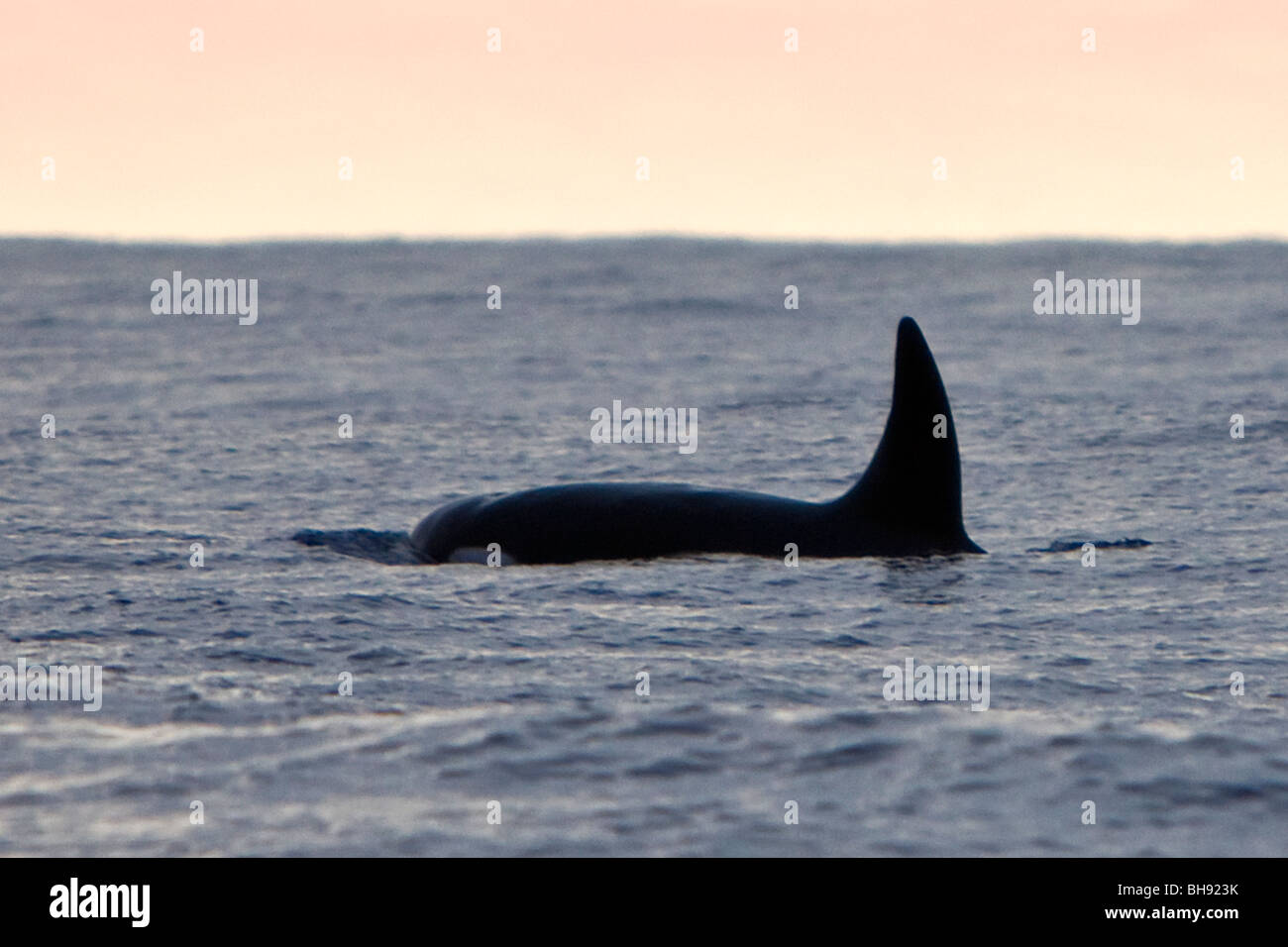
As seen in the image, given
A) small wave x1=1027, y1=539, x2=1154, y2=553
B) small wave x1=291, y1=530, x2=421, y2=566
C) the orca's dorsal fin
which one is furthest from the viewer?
small wave x1=1027, y1=539, x2=1154, y2=553

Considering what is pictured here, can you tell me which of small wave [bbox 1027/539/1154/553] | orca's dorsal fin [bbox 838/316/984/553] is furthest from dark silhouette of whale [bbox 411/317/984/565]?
small wave [bbox 1027/539/1154/553]

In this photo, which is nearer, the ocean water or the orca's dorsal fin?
the ocean water

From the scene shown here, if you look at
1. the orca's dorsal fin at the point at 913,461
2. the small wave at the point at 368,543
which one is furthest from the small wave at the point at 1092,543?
the small wave at the point at 368,543

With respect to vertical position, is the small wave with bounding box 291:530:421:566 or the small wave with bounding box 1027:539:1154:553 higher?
the small wave with bounding box 291:530:421:566

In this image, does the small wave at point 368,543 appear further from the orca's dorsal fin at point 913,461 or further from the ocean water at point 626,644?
the orca's dorsal fin at point 913,461

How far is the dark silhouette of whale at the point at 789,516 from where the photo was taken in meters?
13.0

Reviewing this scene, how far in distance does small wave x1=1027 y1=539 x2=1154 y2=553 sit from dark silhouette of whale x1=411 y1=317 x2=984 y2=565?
0.99 meters

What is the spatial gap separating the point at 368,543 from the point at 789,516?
377cm

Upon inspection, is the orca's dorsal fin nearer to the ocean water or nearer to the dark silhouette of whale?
the dark silhouette of whale

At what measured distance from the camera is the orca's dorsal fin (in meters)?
13.0

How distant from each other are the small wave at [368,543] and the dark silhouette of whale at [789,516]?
36 centimetres

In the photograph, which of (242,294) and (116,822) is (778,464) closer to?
(116,822)

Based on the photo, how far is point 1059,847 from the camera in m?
6.29

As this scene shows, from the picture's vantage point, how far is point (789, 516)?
44.0 ft
